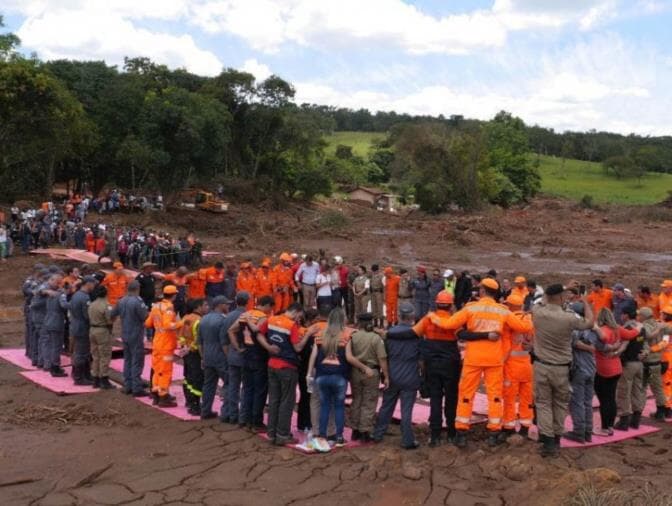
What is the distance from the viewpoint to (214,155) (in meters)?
40.5

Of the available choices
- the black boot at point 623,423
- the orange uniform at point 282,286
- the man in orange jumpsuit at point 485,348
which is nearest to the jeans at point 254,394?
the man in orange jumpsuit at point 485,348

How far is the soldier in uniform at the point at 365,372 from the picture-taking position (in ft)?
27.0

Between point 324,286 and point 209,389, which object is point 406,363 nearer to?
point 209,389

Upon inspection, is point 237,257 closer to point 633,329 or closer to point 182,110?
point 182,110

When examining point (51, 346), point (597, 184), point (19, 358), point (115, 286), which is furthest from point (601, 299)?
point (597, 184)

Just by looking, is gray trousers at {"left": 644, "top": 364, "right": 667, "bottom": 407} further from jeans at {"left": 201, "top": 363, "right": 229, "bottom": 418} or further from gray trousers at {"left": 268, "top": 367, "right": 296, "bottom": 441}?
jeans at {"left": 201, "top": 363, "right": 229, "bottom": 418}

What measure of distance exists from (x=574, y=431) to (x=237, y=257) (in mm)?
20834

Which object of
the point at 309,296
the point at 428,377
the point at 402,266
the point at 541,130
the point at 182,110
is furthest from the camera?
the point at 541,130

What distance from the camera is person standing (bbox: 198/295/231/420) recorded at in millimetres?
9336

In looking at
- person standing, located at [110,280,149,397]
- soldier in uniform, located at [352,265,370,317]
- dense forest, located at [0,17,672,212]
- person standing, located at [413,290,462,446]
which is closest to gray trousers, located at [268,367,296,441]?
person standing, located at [413,290,462,446]

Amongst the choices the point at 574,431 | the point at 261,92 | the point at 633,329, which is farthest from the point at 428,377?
the point at 261,92

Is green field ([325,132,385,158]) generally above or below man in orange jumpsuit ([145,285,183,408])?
above

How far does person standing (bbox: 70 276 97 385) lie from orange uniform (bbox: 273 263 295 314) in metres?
5.63

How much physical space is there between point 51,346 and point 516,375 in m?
7.80
